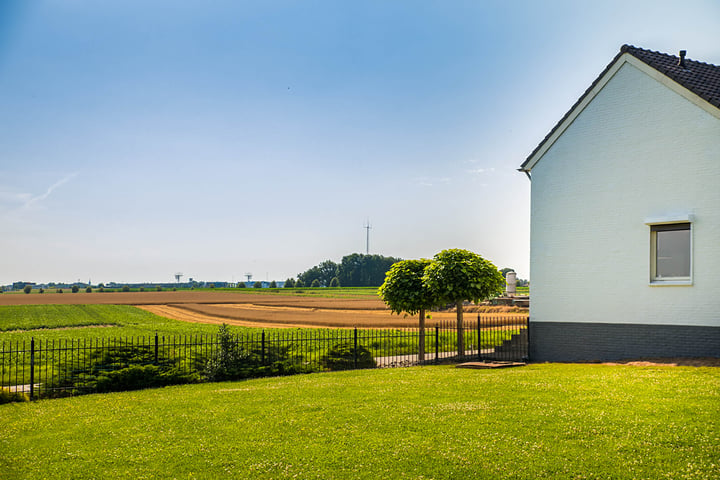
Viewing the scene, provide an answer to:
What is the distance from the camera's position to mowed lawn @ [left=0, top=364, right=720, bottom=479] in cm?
755

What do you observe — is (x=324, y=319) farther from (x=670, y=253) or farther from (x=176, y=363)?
(x=670, y=253)

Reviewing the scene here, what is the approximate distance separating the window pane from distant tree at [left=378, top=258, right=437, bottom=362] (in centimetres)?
796

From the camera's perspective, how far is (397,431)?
920 cm

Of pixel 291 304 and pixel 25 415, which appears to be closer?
pixel 25 415

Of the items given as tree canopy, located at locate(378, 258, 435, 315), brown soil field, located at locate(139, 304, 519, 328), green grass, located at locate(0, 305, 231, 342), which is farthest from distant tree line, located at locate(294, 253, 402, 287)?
tree canopy, located at locate(378, 258, 435, 315)

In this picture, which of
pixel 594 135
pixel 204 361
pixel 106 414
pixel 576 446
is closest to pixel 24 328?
pixel 204 361

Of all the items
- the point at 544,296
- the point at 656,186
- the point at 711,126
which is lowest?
the point at 544,296

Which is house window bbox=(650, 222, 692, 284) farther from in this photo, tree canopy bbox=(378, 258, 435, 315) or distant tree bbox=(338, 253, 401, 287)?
distant tree bbox=(338, 253, 401, 287)

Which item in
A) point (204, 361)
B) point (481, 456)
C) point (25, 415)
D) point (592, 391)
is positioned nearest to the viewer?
point (481, 456)

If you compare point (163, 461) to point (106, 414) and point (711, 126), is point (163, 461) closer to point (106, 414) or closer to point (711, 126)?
point (106, 414)

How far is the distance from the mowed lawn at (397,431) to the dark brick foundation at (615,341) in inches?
116

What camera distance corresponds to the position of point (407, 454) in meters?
8.05

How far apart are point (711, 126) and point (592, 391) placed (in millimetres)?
10209

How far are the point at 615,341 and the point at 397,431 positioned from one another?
12072 mm
